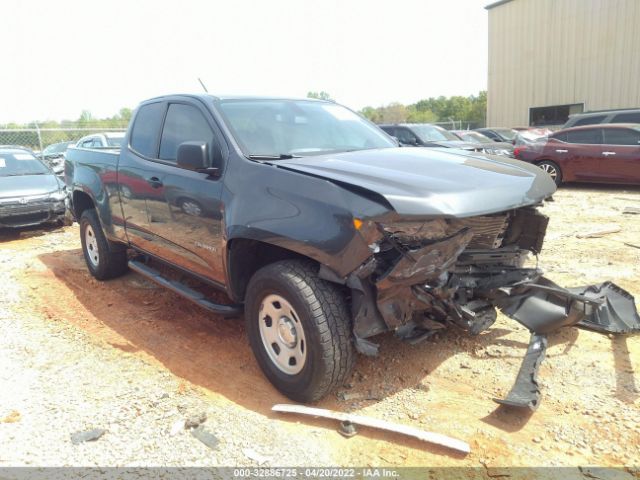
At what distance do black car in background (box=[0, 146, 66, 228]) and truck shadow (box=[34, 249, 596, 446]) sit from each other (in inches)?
165

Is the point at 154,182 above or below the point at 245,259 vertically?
above

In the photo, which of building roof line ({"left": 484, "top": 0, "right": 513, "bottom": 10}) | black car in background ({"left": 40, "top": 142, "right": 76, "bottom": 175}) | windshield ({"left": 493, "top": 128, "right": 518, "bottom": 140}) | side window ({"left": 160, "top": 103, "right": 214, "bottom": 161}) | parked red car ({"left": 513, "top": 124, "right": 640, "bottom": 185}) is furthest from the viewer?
building roof line ({"left": 484, "top": 0, "right": 513, "bottom": 10})

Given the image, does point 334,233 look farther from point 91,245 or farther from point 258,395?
point 91,245

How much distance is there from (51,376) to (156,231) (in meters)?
1.39

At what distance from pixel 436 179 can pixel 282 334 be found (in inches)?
52.7

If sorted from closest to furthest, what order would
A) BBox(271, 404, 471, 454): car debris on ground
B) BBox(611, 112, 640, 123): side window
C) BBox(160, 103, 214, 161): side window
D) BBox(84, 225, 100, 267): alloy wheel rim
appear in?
BBox(271, 404, 471, 454): car debris on ground, BBox(160, 103, 214, 161): side window, BBox(84, 225, 100, 267): alloy wheel rim, BBox(611, 112, 640, 123): side window

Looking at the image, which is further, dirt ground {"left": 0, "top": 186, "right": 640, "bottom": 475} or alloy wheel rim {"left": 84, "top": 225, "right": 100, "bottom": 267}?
alloy wheel rim {"left": 84, "top": 225, "right": 100, "bottom": 267}

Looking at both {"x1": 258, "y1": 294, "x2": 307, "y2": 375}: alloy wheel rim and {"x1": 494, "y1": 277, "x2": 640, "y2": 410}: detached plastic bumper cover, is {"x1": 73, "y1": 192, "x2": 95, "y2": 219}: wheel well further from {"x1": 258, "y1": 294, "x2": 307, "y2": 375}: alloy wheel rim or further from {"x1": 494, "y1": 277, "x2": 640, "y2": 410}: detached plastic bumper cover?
{"x1": 494, "y1": 277, "x2": 640, "y2": 410}: detached plastic bumper cover

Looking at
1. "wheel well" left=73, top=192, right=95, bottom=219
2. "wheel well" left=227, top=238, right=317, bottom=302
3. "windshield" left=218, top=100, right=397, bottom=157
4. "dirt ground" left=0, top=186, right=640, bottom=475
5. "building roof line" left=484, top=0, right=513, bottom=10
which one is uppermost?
"building roof line" left=484, top=0, right=513, bottom=10

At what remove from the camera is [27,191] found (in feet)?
29.7

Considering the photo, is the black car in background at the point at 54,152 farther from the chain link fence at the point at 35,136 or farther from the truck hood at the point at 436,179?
the truck hood at the point at 436,179

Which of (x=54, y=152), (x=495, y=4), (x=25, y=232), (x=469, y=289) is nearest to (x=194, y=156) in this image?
(x=469, y=289)

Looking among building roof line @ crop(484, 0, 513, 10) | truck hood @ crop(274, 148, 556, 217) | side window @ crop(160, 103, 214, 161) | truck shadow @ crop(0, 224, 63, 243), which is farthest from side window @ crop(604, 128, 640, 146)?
building roof line @ crop(484, 0, 513, 10)

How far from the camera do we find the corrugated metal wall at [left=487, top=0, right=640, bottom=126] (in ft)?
72.7
